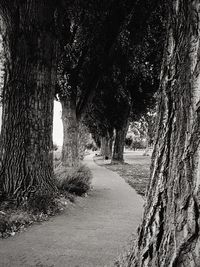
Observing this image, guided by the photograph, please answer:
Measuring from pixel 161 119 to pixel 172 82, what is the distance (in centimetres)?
33

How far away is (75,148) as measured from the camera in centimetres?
1421

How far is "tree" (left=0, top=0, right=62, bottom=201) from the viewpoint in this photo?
6746 mm

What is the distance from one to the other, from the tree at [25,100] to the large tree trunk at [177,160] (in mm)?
4521

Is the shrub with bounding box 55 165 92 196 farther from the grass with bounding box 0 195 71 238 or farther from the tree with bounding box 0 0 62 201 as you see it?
the tree with bounding box 0 0 62 201

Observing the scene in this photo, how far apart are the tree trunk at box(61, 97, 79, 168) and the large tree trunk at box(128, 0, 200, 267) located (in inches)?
426

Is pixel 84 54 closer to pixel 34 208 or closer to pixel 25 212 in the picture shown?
pixel 34 208

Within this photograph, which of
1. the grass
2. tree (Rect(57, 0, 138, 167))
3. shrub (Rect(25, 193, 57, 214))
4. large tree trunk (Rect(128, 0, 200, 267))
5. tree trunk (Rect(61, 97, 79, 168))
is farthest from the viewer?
tree trunk (Rect(61, 97, 79, 168))

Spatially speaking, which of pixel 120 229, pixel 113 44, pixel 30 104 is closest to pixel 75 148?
pixel 113 44

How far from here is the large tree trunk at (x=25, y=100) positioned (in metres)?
6.75

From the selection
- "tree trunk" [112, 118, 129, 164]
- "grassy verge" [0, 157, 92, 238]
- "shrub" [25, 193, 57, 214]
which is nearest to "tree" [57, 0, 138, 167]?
"grassy verge" [0, 157, 92, 238]

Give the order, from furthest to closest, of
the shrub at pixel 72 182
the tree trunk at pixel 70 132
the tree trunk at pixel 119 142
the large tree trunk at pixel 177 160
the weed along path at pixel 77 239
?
the tree trunk at pixel 119 142, the tree trunk at pixel 70 132, the shrub at pixel 72 182, the weed along path at pixel 77 239, the large tree trunk at pixel 177 160

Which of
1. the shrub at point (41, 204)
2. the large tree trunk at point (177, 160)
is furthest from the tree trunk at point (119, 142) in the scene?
the large tree trunk at point (177, 160)

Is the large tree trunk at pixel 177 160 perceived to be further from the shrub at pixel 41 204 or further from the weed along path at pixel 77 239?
the shrub at pixel 41 204

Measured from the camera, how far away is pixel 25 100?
22.4ft
